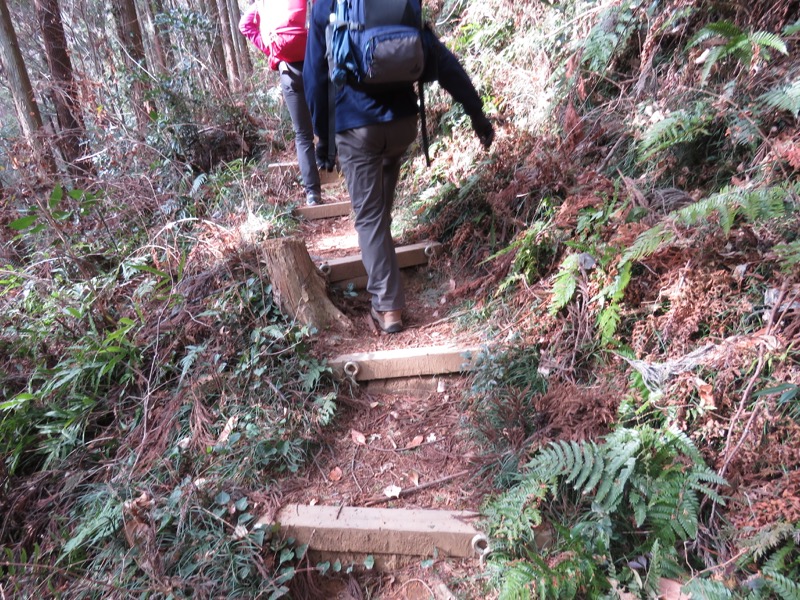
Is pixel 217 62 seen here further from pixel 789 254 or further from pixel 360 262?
pixel 789 254

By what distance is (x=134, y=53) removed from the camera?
22.4 feet

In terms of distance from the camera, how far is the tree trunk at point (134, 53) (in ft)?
21.3

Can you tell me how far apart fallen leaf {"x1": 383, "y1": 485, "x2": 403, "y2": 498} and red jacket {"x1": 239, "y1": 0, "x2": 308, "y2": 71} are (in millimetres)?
4060

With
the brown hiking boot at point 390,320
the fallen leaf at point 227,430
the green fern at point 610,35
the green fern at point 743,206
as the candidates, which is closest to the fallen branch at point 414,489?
the fallen leaf at point 227,430

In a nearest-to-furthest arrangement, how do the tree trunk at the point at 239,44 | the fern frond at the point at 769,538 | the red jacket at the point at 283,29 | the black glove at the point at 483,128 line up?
the fern frond at the point at 769,538 < the black glove at the point at 483,128 < the red jacket at the point at 283,29 < the tree trunk at the point at 239,44

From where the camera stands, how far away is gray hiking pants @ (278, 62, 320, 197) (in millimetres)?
4777

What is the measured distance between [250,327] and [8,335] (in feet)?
6.36

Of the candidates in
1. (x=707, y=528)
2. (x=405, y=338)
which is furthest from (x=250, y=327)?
(x=707, y=528)

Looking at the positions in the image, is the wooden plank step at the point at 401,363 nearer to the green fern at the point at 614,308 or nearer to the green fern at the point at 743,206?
the green fern at the point at 614,308

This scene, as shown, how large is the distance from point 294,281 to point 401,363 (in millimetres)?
970

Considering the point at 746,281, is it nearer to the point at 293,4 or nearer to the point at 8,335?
the point at 293,4

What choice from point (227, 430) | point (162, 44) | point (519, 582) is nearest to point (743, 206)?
point (519, 582)

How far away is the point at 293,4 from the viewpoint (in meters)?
4.52

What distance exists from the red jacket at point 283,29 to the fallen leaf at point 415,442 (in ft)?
12.5
